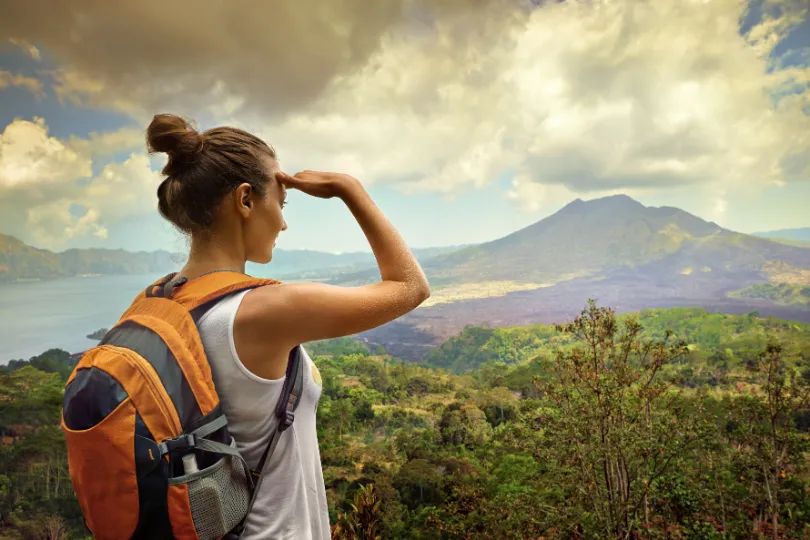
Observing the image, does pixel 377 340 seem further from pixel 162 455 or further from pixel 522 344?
pixel 162 455

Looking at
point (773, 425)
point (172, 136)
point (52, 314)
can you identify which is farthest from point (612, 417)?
point (52, 314)

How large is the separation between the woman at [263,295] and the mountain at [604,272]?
133ft

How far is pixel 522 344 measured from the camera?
125 feet

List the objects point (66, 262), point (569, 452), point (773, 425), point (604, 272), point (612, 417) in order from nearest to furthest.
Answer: point (612, 417)
point (569, 452)
point (773, 425)
point (66, 262)
point (604, 272)

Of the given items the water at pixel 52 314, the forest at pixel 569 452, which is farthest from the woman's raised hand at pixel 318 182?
the water at pixel 52 314

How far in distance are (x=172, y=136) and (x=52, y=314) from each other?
21.8 meters

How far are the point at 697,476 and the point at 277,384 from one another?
195 inches

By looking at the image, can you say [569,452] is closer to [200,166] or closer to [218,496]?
[218,496]

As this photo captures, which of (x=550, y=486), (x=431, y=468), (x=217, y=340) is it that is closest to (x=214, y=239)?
(x=217, y=340)

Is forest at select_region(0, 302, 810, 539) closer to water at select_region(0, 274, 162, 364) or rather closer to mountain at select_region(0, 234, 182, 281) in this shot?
water at select_region(0, 274, 162, 364)

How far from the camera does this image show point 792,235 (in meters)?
68.4

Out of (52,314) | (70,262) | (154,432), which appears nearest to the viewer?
(154,432)

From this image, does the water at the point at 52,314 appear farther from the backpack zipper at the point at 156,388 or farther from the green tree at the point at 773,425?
the backpack zipper at the point at 156,388

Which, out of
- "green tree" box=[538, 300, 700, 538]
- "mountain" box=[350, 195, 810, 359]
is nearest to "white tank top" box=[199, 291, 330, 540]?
"green tree" box=[538, 300, 700, 538]
